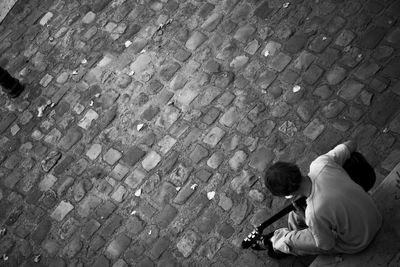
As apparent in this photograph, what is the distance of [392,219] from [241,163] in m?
1.98

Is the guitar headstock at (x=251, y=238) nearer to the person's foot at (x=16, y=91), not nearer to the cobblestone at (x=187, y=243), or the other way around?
the cobblestone at (x=187, y=243)

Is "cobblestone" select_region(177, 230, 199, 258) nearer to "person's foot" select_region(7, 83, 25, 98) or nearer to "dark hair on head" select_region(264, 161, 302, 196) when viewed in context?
"dark hair on head" select_region(264, 161, 302, 196)

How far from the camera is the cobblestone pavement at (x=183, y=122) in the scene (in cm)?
513

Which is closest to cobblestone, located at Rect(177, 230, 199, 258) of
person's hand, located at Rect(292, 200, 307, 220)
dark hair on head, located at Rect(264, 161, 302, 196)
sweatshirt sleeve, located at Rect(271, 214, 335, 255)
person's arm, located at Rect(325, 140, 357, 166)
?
sweatshirt sleeve, located at Rect(271, 214, 335, 255)

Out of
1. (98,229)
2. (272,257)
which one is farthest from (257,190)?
(98,229)

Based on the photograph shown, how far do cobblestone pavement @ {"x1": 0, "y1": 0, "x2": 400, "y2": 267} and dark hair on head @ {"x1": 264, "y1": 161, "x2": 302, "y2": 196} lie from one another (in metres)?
1.58

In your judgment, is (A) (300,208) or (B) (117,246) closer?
(A) (300,208)

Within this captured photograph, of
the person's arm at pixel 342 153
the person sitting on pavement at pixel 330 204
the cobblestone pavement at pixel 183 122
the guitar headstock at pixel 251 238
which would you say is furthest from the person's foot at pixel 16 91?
the person's arm at pixel 342 153

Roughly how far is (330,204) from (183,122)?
305 centimetres

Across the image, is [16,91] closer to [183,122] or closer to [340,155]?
[183,122]

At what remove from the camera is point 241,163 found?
5.35 m

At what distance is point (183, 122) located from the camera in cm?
592

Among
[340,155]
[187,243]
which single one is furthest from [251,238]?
[340,155]

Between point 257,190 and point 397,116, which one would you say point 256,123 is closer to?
point 257,190
